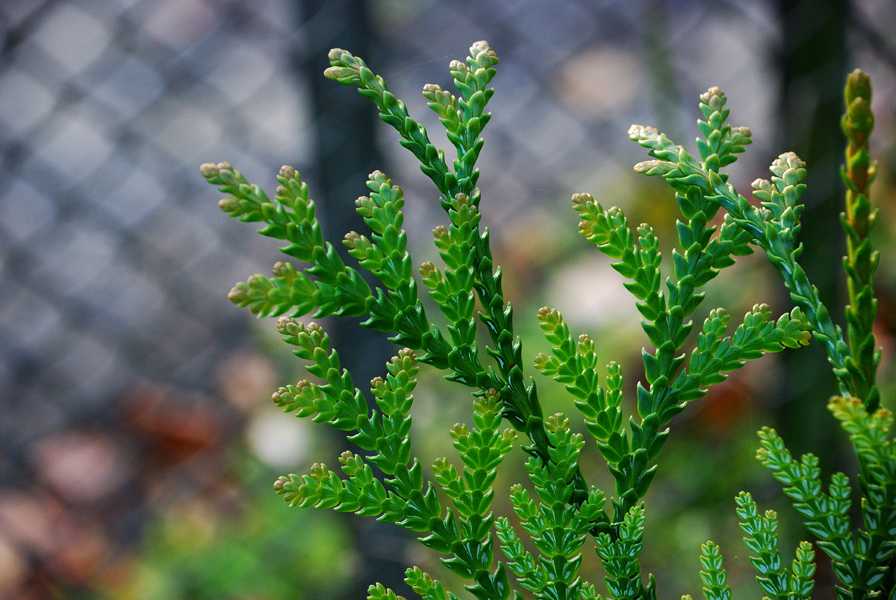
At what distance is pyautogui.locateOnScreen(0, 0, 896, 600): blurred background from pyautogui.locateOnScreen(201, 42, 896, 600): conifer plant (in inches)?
33.6

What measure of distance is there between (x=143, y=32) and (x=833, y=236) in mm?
1213

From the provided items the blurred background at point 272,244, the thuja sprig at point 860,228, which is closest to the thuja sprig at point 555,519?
the thuja sprig at point 860,228

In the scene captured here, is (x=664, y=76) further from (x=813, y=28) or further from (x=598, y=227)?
(x=598, y=227)

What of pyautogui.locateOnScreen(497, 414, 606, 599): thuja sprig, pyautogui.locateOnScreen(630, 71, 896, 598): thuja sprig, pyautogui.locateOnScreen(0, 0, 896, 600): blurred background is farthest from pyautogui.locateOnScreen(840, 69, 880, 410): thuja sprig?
pyautogui.locateOnScreen(0, 0, 896, 600): blurred background

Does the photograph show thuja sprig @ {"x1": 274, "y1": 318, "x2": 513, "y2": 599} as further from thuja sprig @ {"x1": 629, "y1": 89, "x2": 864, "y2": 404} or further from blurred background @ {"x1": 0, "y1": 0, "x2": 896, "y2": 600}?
blurred background @ {"x1": 0, "y1": 0, "x2": 896, "y2": 600}

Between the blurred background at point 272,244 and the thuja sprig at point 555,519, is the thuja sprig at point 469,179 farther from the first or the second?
the blurred background at point 272,244

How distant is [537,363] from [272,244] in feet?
5.63

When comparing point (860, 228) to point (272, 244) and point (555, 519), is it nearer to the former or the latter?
point (555, 519)

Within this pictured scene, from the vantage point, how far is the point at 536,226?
209 centimetres

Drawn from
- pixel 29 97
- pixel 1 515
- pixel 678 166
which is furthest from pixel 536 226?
pixel 678 166

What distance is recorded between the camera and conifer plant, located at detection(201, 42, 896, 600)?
13.5 inches

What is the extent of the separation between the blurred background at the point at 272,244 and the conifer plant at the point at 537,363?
854 millimetres

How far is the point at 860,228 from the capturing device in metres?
0.31

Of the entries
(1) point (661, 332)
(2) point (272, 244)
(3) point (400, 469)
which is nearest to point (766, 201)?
(1) point (661, 332)
